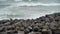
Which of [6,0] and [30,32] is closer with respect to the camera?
[30,32]

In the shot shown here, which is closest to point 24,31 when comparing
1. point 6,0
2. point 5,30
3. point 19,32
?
point 19,32

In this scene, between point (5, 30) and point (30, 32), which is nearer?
point (30, 32)

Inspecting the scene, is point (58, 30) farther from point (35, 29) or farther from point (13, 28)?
point (13, 28)

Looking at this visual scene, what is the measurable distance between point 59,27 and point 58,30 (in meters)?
0.11

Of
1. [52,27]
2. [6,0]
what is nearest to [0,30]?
[52,27]

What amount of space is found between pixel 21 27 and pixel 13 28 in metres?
0.14

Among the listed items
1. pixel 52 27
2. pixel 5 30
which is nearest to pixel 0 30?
pixel 5 30

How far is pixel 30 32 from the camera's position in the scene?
6.91ft

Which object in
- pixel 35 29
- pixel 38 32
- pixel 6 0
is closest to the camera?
pixel 38 32

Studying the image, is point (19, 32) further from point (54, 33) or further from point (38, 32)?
point (54, 33)

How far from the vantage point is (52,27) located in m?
2.30

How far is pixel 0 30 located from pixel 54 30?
91cm

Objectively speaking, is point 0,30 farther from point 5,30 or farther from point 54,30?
point 54,30

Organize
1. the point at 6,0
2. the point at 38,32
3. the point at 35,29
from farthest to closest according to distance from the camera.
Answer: the point at 6,0 < the point at 35,29 < the point at 38,32
